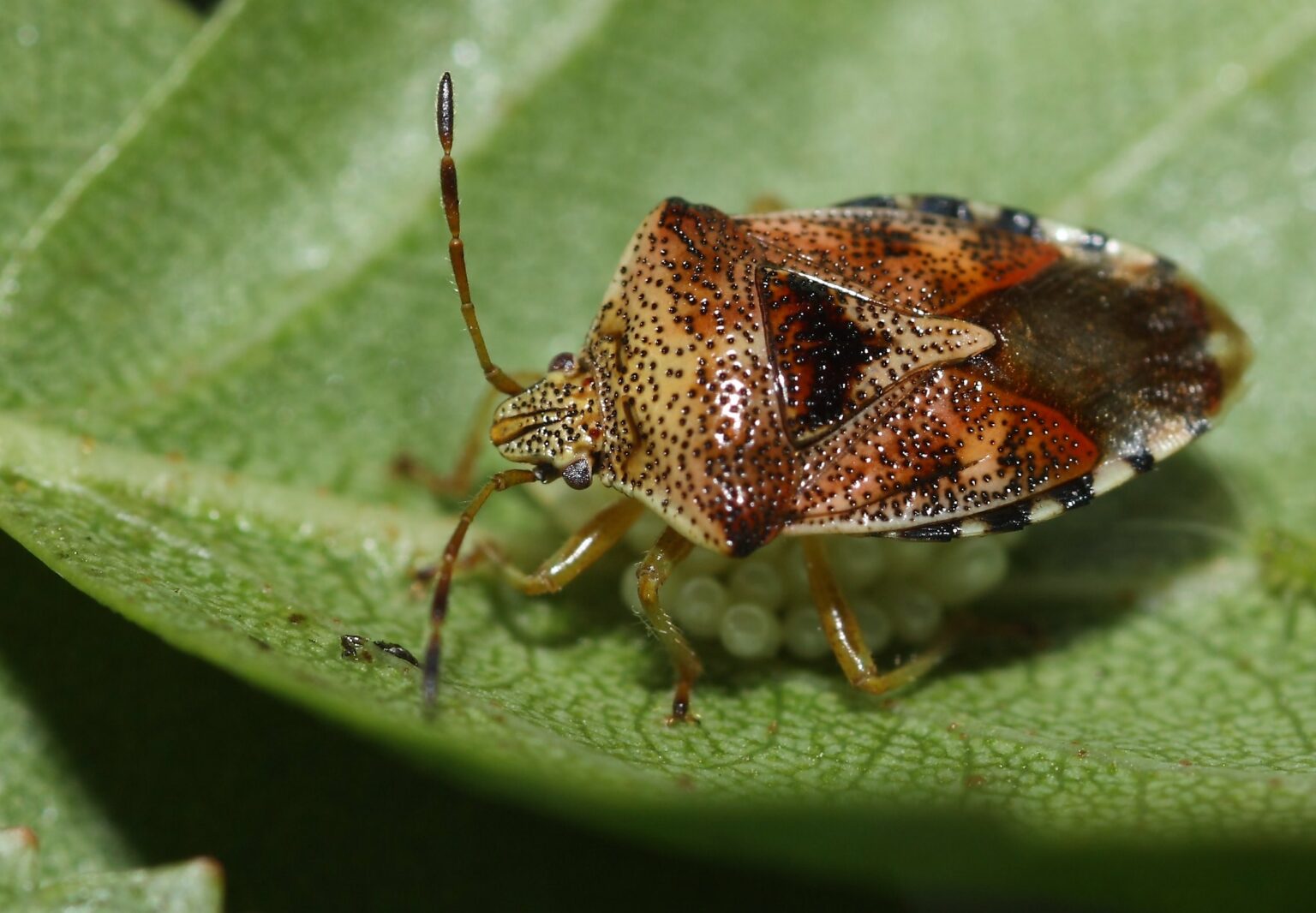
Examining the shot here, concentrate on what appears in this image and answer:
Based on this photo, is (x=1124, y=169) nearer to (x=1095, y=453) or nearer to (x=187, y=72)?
(x=1095, y=453)

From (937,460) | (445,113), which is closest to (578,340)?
(445,113)

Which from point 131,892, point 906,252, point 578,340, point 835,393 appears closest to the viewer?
point 131,892

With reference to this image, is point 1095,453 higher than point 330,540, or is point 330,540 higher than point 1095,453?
point 1095,453

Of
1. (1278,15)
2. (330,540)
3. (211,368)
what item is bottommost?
(330,540)

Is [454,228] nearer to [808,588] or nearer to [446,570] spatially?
[446,570]

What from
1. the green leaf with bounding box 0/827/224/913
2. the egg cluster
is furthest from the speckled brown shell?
the green leaf with bounding box 0/827/224/913

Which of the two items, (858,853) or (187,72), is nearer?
(858,853)

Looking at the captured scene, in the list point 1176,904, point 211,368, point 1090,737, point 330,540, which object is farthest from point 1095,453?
point 211,368
